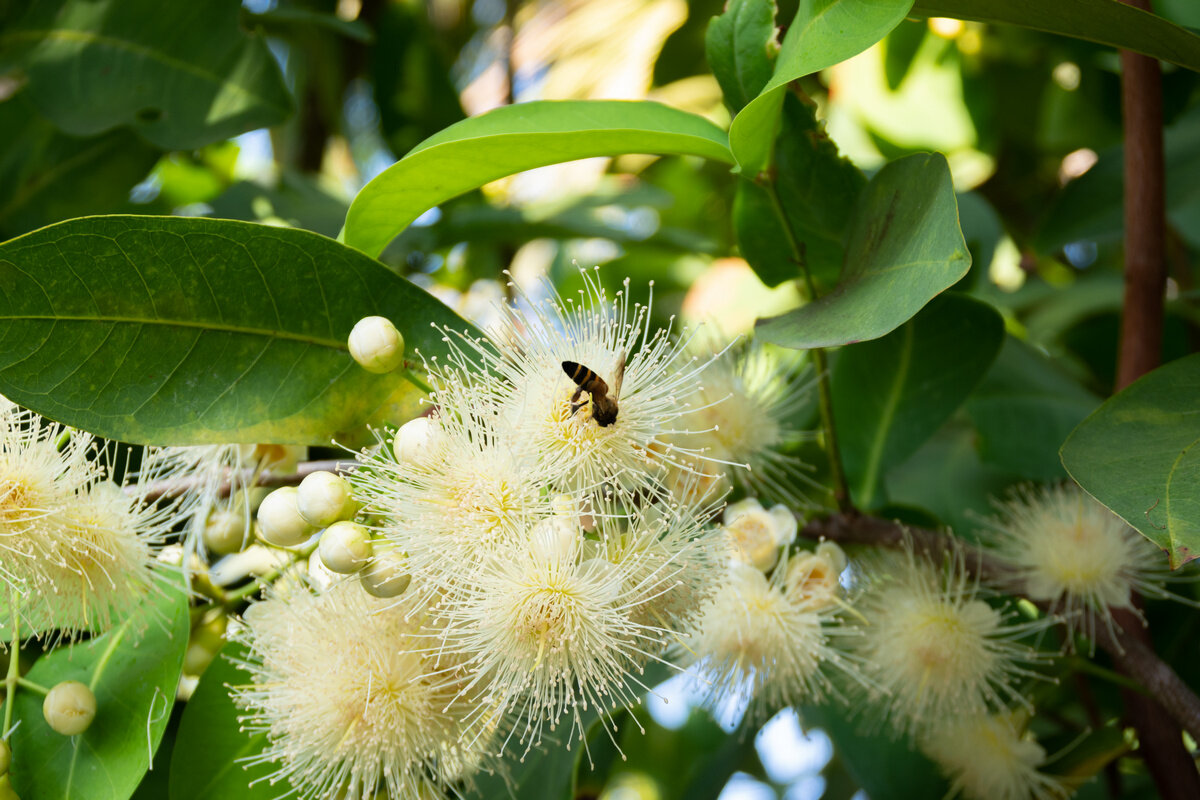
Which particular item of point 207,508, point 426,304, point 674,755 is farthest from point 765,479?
point 674,755

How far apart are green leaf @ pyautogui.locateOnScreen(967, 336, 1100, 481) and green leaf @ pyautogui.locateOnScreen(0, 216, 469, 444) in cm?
72

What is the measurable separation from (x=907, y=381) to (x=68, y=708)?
938 millimetres

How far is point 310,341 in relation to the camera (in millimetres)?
841

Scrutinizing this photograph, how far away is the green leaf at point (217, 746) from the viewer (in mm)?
872

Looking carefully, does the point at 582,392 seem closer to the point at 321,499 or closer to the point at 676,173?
the point at 321,499

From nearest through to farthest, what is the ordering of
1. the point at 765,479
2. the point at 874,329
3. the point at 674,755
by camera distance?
the point at 874,329
the point at 765,479
the point at 674,755

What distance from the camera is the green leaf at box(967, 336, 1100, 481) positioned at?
3.81ft

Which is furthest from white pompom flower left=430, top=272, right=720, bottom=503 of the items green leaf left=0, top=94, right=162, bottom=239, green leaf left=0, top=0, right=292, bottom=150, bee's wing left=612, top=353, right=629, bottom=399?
green leaf left=0, top=94, right=162, bottom=239

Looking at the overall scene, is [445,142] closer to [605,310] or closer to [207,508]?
[605,310]

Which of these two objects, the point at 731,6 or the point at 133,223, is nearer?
the point at 133,223

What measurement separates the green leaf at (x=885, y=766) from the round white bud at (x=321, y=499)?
32.0 inches

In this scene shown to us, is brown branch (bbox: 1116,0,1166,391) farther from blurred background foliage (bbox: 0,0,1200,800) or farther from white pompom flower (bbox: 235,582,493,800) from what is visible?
white pompom flower (bbox: 235,582,493,800)

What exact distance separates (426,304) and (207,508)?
31 cm

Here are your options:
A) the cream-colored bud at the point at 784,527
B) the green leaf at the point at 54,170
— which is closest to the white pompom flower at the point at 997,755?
the cream-colored bud at the point at 784,527
